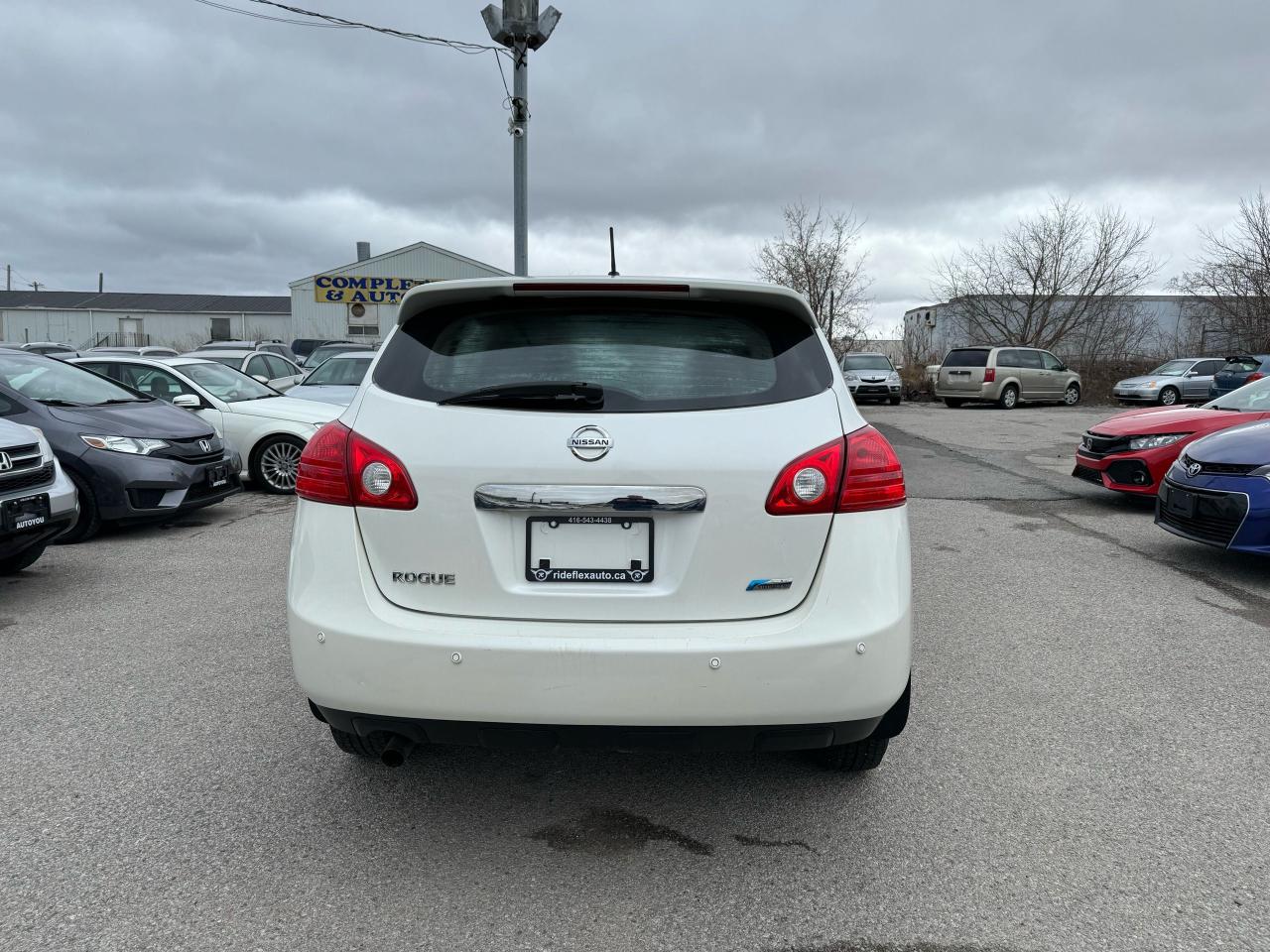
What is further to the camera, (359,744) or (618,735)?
(359,744)

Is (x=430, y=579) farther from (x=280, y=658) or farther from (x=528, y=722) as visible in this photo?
(x=280, y=658)

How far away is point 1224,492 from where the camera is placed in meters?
5.85

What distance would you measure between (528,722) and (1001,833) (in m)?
1.54

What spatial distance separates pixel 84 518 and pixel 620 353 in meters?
6.31

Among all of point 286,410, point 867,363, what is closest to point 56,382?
point 286,410

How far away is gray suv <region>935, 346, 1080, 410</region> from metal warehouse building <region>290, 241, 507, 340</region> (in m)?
22.5

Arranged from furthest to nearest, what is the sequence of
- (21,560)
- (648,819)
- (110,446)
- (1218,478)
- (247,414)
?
(247,414) < (110,446) < (1218,478) < (21,560) < (648,819)

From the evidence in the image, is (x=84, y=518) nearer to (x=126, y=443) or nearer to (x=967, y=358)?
(x=126, y=443)

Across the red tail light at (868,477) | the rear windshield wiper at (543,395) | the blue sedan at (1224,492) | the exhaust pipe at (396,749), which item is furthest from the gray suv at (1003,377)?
the exhaust pipe at (396,749)

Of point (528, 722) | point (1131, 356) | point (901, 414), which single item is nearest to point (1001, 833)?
point (528, 722)

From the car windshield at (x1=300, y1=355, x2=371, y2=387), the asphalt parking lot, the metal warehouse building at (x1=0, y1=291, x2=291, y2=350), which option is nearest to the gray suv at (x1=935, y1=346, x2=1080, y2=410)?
the car windshield at (x1=300, y1=355, x2=371, y2=387)

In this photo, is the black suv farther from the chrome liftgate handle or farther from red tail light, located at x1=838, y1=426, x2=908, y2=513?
red tail light, located at x1=838, y1=426, x2=908, y2=513

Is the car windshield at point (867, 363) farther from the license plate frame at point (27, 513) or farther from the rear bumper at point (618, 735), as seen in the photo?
the rear bumper at point (618, 735)

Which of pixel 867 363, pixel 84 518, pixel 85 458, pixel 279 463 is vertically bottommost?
pixel 84 518
